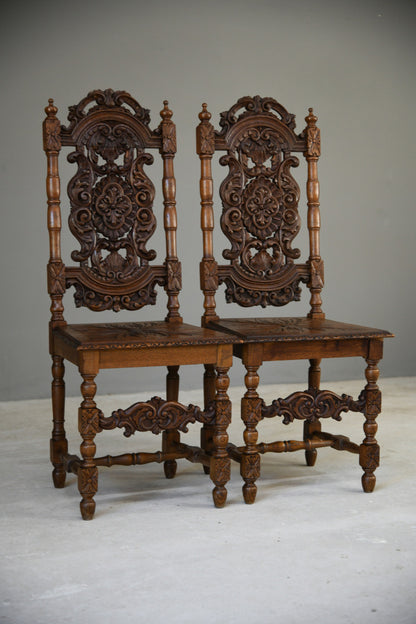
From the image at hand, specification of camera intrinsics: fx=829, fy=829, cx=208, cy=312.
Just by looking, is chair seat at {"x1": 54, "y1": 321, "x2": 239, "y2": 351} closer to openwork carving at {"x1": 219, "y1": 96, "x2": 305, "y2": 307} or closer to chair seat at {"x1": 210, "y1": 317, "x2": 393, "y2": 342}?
chair seat at {"x1": 210, "y1": 317, "x2": 393, "y2": 342}

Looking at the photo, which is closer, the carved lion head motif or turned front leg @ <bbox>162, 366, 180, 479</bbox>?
turned front leg @ <bbox>162, 366, 180, 479</bbox>

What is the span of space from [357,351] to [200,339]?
2.22ft

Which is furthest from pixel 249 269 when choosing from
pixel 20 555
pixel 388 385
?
pixel 388 385

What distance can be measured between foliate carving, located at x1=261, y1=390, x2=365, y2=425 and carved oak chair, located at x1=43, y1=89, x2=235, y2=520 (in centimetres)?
21

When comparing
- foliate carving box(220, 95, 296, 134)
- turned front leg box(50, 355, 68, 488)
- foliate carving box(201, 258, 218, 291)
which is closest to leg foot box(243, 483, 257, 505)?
turned front leg box(50, 355, 68, 488)

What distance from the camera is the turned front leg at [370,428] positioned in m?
3.35

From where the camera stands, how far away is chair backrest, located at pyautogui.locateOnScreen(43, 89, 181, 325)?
3.44m

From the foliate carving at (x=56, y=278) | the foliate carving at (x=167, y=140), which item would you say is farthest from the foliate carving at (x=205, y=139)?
the foliate carving at (x=56, y=278)

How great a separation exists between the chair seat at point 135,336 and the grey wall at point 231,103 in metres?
2.18

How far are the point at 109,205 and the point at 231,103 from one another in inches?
102

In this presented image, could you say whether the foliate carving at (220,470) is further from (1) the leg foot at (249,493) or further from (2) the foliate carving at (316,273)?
(2) the foliate carving at (316,273)

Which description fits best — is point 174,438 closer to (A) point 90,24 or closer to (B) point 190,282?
(B) point 190,282

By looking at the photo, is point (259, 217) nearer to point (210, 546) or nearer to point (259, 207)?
point (259, 207)

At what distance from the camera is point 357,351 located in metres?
3.35
